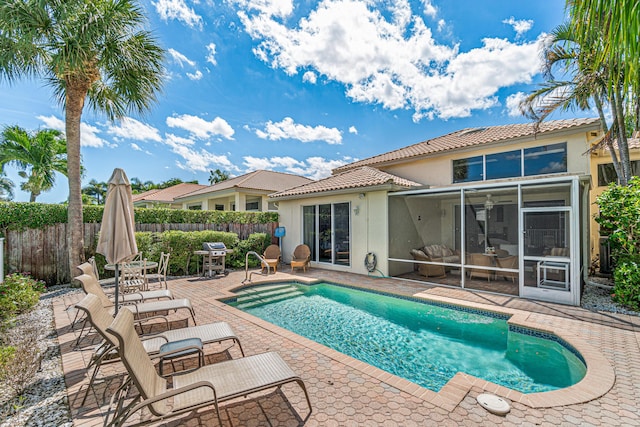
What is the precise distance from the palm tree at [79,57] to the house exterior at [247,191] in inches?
356

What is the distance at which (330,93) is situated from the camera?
17.8 m

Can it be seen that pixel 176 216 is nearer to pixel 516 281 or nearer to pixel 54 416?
pixel 54 416

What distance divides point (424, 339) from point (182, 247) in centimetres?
991

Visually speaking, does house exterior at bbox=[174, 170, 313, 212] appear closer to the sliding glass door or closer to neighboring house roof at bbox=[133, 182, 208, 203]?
neighboring house roof at bbox=[133, 182, 208, 203]

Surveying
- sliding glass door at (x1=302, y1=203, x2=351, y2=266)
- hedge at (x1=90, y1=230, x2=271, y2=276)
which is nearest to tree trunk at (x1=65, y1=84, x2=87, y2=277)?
hedge at (x1=90, y1=230, x2=271, y2=276)

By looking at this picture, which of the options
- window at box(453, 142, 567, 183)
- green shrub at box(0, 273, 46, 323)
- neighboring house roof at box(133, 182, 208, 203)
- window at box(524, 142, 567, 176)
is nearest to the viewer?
green shrub at box(0, 273, 46, 323)

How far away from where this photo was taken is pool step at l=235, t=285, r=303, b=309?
8.64m

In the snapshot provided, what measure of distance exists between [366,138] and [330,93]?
5042 mm

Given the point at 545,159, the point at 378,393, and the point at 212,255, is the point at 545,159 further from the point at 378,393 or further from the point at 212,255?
the point at 212,255

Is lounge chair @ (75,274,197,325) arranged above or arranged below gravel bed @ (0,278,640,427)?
above

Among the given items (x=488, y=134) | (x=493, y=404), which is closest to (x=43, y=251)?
(x=493, y=404)

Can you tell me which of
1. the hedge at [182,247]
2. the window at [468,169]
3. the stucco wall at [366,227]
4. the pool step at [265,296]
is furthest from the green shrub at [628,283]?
the hedge at [182,247]

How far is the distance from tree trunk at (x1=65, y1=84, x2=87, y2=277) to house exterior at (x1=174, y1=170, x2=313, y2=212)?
9.14 m

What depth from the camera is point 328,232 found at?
1318 centimetres
